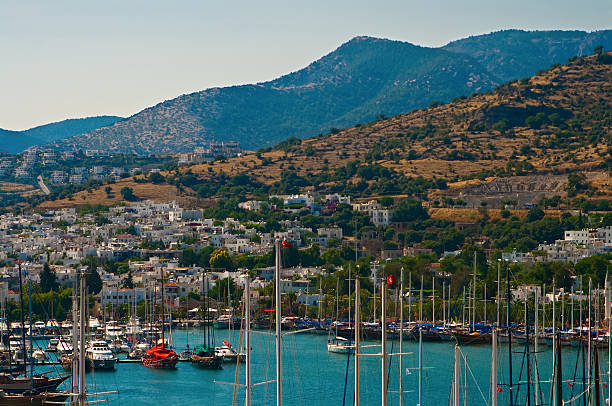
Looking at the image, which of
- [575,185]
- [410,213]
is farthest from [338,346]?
[575,185]

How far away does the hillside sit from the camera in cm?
12619

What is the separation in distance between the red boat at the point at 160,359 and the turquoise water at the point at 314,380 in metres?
0.36

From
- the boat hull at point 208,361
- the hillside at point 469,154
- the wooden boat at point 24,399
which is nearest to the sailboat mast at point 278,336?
the wooden boat at point 24,399

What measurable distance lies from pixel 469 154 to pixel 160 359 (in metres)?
86.2

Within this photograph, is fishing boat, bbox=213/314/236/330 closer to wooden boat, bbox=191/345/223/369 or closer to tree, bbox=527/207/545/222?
wooden boat, bbox=191/345/223/369

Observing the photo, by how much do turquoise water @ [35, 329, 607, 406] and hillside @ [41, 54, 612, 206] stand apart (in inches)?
2495

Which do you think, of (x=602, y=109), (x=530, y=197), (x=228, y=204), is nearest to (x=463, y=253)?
(x=530, y=197)

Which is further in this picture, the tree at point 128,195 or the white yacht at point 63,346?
the tree at point 128,195

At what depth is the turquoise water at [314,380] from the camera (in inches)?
1815

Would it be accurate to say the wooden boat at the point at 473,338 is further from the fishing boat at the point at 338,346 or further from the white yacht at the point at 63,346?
the white yacht at the point at 63,346

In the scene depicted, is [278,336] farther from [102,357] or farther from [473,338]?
[473,338]

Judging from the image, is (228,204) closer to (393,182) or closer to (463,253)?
(393,182)

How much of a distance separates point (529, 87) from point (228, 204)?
41.6 meters

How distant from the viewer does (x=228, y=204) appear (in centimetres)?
13562
